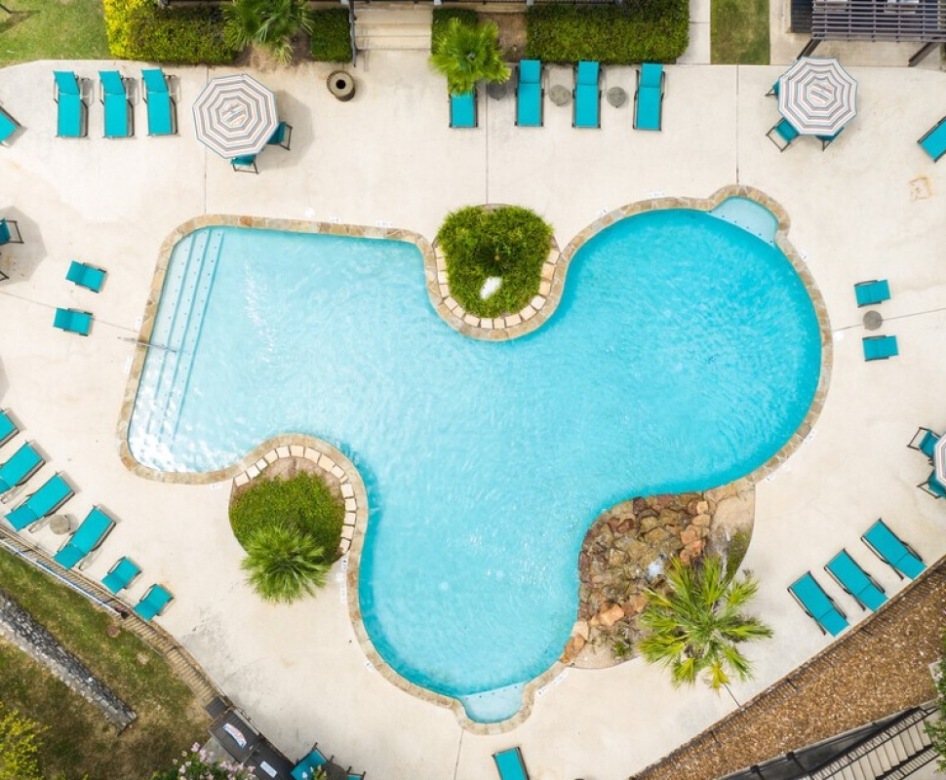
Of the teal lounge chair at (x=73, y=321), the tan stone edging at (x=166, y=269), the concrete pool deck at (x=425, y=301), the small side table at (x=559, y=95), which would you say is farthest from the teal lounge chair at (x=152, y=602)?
the small side table at (x=559, y=95)

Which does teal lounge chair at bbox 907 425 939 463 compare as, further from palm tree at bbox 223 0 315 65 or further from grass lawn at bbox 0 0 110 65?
grass lawn at bbox 0 0 110 65

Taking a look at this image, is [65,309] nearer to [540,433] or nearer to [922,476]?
[540,433]

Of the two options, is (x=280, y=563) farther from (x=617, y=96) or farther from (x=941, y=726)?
(x=941, y=726)

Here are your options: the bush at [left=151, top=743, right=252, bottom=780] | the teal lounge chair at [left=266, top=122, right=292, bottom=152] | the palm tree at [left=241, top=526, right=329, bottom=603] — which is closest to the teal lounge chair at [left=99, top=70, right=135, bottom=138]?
the teal lounge chair at [left=266, top=122, right=292, bottom=152]

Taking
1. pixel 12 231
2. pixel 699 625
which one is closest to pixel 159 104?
pixel 12 231

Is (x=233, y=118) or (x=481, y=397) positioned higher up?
(x=233, y=118)

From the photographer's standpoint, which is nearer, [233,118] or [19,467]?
[233,118]
